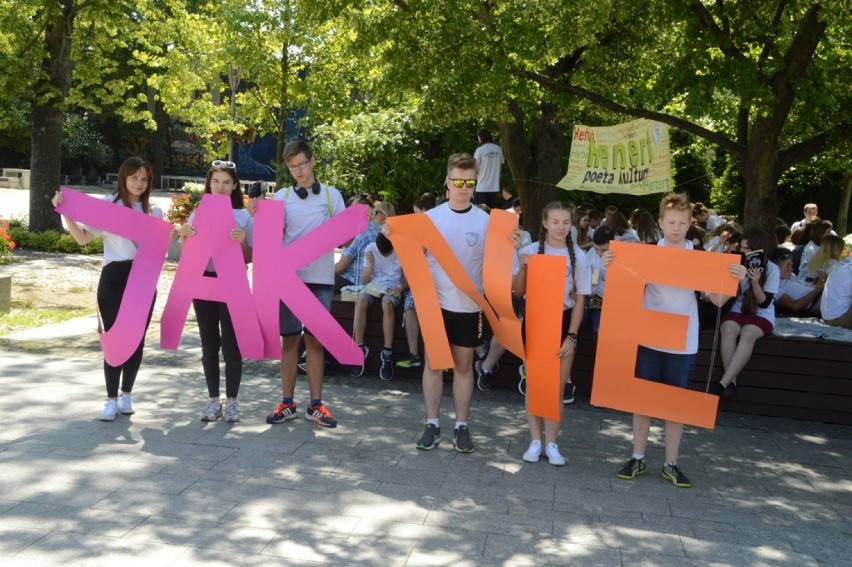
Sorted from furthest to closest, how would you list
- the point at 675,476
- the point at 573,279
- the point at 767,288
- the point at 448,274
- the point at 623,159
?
1. the point at 623,159
2. the point at 767,288
3. the point at 573,279
4. the point at 448,274
5. the point at 675,476

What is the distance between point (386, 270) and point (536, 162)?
506cm

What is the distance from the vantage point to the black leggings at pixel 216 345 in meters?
6.99

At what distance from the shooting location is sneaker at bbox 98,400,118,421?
6793 mm

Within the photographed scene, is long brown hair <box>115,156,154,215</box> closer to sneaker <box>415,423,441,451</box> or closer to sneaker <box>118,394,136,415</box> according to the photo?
sneaker <box>118,394,136,415</box>

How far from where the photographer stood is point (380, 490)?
18.6 feet

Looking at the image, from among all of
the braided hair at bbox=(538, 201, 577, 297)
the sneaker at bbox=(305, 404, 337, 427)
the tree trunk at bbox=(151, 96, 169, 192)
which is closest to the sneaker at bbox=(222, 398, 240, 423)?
the sneaker at bbox=(305, 404, 337, 427)

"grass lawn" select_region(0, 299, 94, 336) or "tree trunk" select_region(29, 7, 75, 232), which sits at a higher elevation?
"tree trunk" select_region(29, 7, 75, 232)

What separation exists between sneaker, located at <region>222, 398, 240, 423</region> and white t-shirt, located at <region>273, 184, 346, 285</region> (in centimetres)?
102

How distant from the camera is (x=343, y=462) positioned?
243 inches

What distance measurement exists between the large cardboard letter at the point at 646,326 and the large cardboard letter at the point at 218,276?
248cm

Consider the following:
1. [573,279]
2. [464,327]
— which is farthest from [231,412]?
[573,279]

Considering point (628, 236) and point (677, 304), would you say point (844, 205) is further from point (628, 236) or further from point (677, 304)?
point (677, 304)

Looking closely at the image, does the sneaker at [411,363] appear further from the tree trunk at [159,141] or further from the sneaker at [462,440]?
the tree trunk at [159,141]

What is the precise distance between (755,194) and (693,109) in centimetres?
117
